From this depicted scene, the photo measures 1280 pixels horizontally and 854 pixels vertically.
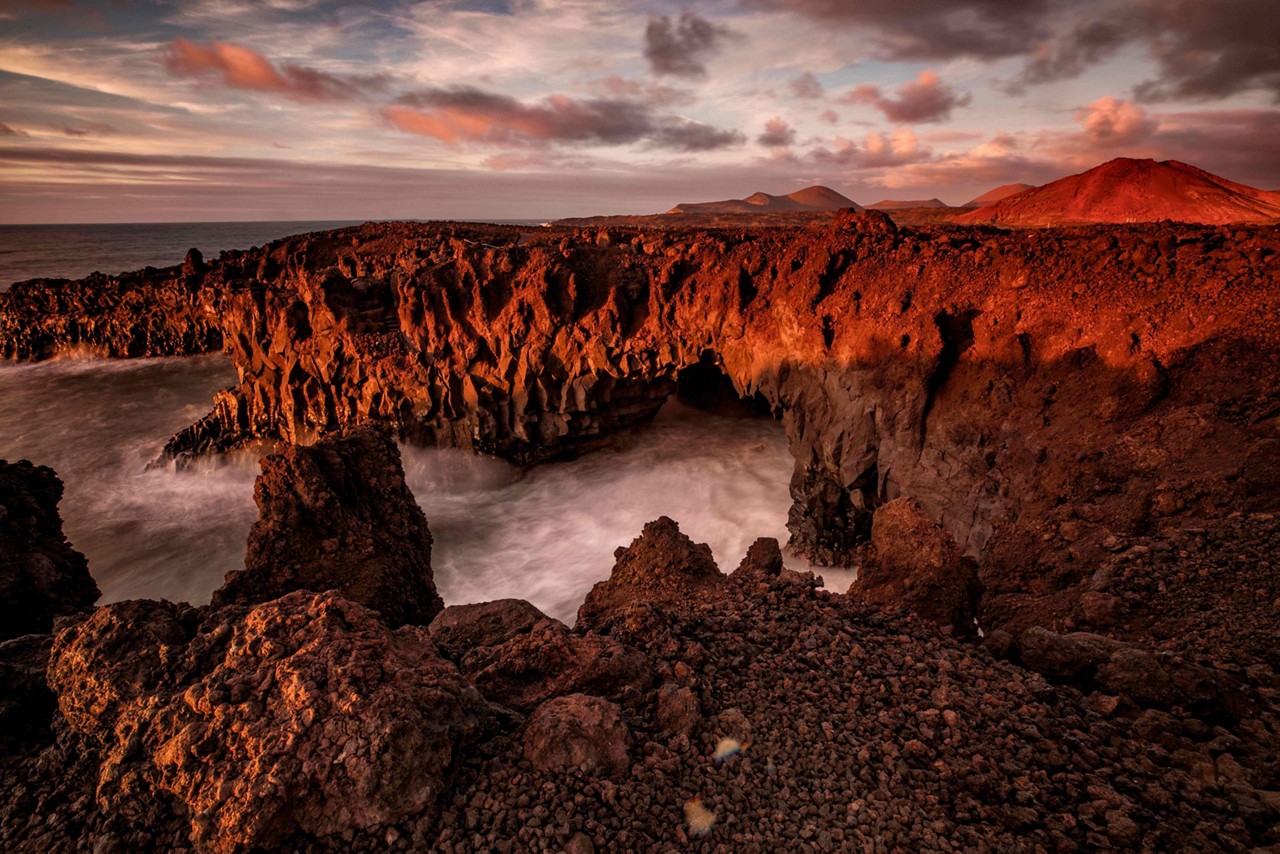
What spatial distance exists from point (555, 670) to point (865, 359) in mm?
9622

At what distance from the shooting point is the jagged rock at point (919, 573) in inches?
202

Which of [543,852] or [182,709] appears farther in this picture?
[182,709]

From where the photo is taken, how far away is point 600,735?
3.04 metres

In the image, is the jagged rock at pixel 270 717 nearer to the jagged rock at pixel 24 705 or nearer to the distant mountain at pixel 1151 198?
the jagged rock at pixel 24 705

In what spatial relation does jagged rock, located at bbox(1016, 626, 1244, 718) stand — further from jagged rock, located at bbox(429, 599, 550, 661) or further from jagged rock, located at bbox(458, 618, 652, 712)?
jagged rock, located at bbox(429, 599, 550, 661)

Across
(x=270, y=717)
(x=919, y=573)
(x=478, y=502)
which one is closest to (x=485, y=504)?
(x=478, y=502)

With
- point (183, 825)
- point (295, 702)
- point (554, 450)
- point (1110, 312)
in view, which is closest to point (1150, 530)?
point (1110, 312)

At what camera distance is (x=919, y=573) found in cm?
537

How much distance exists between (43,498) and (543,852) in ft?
23.1

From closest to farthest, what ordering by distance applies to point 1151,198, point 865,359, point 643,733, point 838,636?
point 643,733 → point 838,636 → point 865,359 → point 1151,198

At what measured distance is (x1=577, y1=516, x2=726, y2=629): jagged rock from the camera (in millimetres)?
6008

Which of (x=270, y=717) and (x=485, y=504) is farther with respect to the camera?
(x=485, y=504)

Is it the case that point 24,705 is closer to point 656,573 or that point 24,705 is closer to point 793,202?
point 656,573

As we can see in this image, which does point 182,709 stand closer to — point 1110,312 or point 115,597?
point 1110,312
